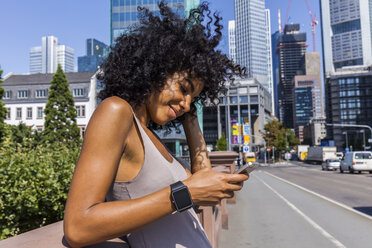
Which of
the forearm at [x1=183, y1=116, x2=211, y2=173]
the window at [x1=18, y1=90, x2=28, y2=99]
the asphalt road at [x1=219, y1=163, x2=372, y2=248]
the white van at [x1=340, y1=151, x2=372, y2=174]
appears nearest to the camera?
the forearm at [x1=183, y1=116, x2=211, y2=173]

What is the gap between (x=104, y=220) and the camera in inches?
36.3

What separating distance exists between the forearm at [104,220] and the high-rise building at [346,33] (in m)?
167

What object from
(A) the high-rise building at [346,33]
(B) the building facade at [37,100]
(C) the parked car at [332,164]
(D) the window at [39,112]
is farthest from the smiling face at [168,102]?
(A) the high-rise building at [346,33]

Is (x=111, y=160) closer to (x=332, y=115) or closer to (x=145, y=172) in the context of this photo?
(x=145, y=172)

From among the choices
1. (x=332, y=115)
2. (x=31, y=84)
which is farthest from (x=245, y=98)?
(x=31, y=84)

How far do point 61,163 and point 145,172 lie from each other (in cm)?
375

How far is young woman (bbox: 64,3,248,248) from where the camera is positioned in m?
0.94

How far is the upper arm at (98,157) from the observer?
36.9 inches

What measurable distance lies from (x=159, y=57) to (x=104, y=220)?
0.76 metres

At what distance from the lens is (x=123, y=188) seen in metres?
1.11

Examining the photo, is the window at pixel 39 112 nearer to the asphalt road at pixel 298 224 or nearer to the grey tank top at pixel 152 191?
the asphalt road at pixel 298 224

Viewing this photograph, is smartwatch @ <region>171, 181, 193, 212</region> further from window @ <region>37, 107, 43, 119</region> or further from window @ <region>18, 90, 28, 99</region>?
window @ <region>18, 90, 28, 99</region>

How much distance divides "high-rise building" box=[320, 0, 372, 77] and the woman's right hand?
167m

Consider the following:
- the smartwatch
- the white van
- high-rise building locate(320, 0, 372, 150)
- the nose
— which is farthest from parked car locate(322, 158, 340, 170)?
high-rise building locate(320, 0, 372, 150)
